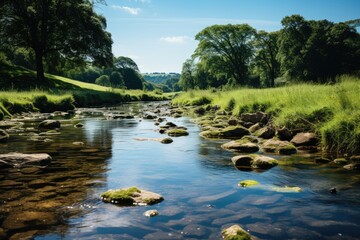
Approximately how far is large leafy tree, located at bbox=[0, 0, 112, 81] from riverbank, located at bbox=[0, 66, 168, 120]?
3.37 metres

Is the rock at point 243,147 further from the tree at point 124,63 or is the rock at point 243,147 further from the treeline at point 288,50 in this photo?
the tree at point 124,63

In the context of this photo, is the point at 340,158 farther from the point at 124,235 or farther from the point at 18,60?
the point at 18,60

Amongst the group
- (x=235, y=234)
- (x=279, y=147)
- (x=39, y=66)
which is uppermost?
(x=39, y=66)

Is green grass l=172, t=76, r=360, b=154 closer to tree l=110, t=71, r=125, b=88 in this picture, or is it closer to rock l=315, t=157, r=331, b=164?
rock l=315, t=157, r=331, b=164

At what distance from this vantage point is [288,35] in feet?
204

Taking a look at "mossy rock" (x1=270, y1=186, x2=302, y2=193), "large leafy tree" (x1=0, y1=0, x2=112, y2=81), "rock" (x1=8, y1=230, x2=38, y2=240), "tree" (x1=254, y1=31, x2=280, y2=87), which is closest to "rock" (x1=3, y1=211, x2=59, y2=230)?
"rock" (x1=8, y1=230, x2=38, y2=240)

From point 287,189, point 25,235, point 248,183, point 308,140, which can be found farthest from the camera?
point 308,140

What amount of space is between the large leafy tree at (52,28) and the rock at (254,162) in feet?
126

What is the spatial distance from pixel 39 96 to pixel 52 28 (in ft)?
61.1

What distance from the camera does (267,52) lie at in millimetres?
75625

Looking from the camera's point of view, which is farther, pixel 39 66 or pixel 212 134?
pixel 39 66

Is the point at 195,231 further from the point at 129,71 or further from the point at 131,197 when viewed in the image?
the point at 129,71

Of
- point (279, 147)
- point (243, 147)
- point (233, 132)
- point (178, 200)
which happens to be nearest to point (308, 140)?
point (279, 147)

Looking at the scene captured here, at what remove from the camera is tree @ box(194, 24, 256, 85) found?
65.5 m
